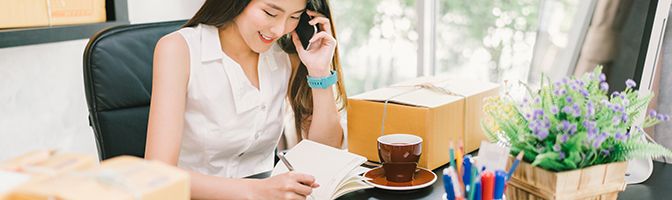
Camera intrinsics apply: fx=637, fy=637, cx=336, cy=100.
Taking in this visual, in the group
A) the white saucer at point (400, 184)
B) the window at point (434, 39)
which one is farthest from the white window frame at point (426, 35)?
the white saucer at point (400, 184)

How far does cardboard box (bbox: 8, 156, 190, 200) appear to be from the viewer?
0.50 m

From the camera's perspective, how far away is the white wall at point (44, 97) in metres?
1.89

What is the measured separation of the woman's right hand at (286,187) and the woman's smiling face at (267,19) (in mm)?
362

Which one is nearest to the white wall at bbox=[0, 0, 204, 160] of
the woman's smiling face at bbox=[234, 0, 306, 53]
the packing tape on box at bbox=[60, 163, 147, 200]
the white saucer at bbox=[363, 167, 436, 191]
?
the woman's smiling face at bbox=[234, 0, 306, 53]

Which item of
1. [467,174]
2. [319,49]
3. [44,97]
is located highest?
[319,49]

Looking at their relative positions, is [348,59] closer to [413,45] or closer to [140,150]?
[413,45]

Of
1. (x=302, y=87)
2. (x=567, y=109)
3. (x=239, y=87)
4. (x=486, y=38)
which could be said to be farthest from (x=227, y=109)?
(x=486, y=38)

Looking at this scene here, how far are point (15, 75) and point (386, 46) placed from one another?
1409mm

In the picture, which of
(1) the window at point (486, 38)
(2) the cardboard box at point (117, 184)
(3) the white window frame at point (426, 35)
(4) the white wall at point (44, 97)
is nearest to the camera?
(2) the cardboard box at point (117, 184)

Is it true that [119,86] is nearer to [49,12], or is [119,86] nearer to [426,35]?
[49,12]

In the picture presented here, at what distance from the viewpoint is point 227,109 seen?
1.36m

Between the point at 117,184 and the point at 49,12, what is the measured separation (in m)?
1.55

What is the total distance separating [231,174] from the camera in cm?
142

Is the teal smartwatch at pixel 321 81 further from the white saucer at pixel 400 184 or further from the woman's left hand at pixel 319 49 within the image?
the white saucer at pixel 400 184
